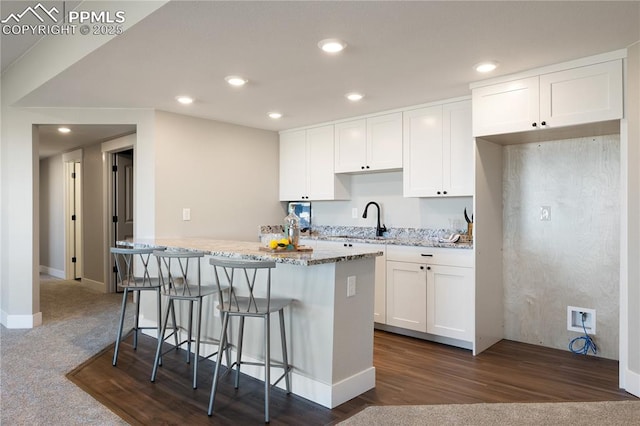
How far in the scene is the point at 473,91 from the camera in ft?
11.8

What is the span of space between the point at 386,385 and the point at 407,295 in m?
1.25

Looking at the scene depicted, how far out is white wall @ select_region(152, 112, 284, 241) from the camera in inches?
177

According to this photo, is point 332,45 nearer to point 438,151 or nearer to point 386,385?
point 438,151

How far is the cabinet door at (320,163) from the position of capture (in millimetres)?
5141

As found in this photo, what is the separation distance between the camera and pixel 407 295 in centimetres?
413

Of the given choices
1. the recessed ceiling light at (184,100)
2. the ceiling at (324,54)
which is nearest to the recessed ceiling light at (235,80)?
the ceiling at (324,54)

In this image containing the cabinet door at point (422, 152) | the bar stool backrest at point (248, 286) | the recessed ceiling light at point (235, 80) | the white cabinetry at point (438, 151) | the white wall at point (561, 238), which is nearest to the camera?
the bar stool backrest at point (248, 286)

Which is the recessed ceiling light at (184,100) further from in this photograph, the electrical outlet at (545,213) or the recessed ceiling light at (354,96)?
the electrical outlet at (545,213)

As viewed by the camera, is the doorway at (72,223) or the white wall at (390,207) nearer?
the white wall at (390,207)

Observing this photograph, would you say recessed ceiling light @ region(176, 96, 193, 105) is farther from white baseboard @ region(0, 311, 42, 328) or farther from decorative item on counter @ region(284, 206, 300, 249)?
white baseboard @ region(0, 311, 42, 328)

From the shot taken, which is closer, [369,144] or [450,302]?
[450,302]

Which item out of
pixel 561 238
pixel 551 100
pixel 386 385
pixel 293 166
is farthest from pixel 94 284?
pixel 551 100

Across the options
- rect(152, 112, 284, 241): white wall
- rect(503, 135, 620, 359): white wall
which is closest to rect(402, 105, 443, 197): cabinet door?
rect(503, 135, 620, 359): white wall

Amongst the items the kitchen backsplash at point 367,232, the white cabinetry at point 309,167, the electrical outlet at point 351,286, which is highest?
the white cabinetry at point 309,167
